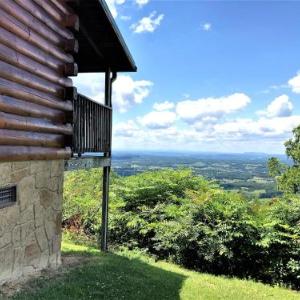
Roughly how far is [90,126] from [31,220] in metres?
2.76

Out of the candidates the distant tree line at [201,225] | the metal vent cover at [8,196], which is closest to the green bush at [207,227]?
the distant tree line at [201,225]

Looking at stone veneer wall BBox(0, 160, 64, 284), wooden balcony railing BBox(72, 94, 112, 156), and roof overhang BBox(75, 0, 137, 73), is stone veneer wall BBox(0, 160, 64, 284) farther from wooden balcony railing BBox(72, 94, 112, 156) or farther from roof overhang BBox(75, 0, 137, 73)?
roof overhang BBox(75, 0, 137, 73)

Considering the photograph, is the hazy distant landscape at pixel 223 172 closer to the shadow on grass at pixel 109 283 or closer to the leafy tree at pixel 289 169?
the leafy tree at pixel 289 169

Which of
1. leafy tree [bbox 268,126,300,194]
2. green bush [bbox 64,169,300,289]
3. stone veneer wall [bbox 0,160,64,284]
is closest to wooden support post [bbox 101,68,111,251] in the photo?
green bush [bbox 64,169,300,289]

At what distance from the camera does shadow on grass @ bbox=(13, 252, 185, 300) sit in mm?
6277

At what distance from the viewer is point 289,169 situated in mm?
27797

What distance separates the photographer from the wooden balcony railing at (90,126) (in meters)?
8.14

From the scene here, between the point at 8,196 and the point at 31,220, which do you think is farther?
the point at 31,220

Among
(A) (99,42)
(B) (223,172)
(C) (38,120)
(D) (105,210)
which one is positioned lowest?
(B) (223,172)

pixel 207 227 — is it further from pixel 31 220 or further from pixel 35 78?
pixel 35 78

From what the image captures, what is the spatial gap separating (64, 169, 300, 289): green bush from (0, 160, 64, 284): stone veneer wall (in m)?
4.00

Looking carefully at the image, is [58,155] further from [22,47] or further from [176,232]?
[176,232]

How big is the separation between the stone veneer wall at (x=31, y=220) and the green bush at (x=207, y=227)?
400 centimetres

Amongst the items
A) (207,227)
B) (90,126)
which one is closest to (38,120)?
(90,126)
